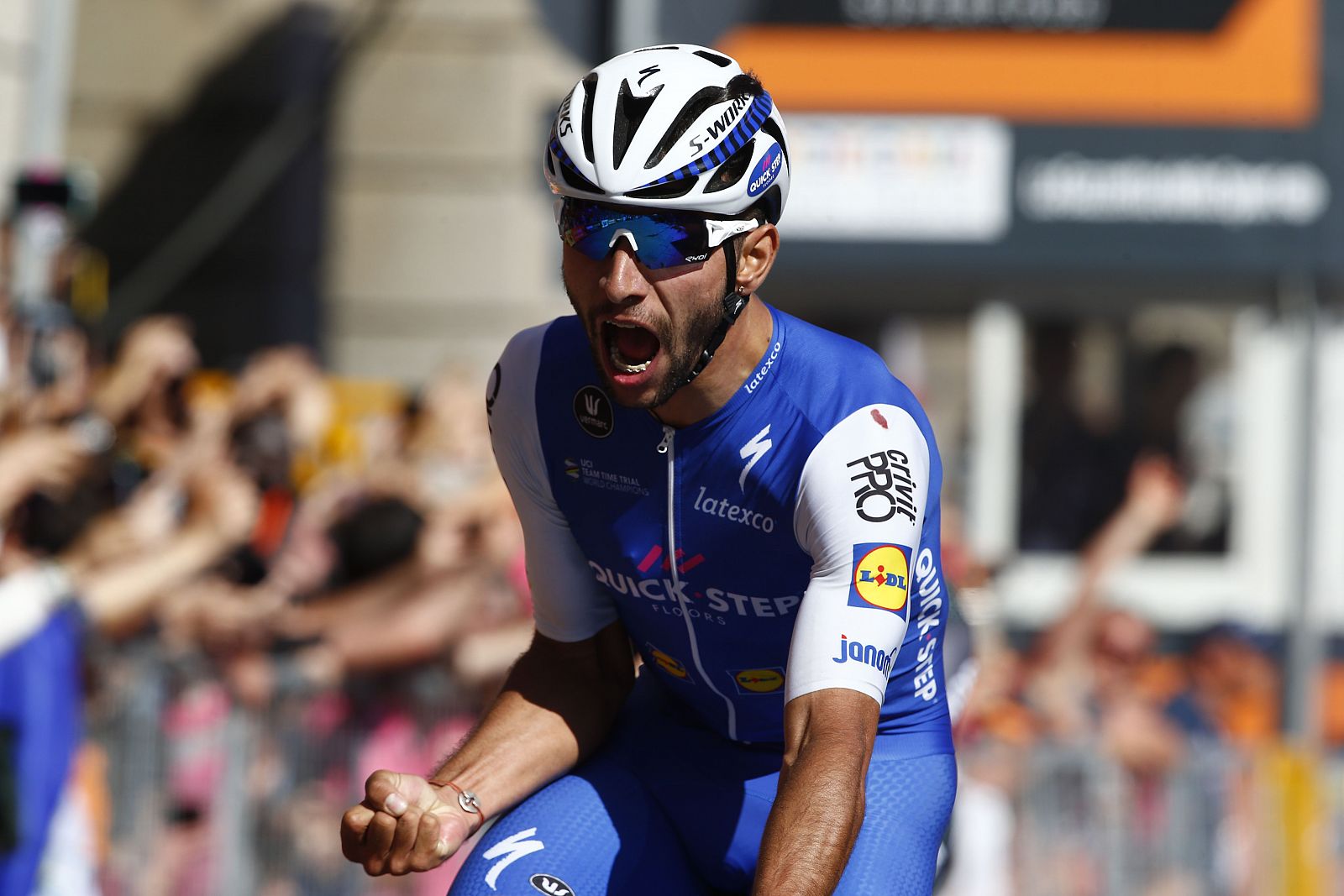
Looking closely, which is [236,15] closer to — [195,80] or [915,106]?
[195,80]

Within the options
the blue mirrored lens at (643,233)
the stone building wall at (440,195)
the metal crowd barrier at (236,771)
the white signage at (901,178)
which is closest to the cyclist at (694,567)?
the blue mirrored lens at (643,233)

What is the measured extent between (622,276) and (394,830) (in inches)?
38.2

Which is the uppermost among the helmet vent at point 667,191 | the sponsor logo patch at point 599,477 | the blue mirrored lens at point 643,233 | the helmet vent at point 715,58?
the helmet vent at point 715,58

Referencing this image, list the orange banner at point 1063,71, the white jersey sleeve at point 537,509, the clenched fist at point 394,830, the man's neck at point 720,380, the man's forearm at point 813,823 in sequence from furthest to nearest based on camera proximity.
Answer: the orange banner at point 1063,71 → the white jersey sleeve at point 537,509 → the man's neck at point 720,380 → the clenched fist at point 394,830 → the man's forearm at point 813,823

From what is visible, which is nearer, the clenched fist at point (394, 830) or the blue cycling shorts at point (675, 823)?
the clenched fist at point (394, 830)

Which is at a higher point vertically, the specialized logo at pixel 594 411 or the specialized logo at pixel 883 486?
the specialized logo at pixel 594 411

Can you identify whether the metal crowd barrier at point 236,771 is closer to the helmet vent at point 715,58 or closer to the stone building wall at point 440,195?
the helmet vent at point 715,58

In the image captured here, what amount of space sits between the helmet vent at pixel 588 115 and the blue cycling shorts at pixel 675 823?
1.15 meters

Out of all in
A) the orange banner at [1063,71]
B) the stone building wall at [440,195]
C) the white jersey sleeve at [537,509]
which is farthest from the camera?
the stone building wall at [440,195]

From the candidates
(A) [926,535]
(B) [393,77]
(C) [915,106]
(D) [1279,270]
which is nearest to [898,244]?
(C) [915,106]

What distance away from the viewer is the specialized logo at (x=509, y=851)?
3025 millimetres

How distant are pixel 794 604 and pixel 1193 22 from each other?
8266 mm

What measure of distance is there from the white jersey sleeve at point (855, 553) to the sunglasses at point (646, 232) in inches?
15.7

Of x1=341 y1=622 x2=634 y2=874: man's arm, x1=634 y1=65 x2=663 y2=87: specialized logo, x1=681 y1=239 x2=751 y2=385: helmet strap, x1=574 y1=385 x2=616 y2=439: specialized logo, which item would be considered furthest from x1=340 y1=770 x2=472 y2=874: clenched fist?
x1=634 y1=65 x2=663 y2=87: specialized logo
